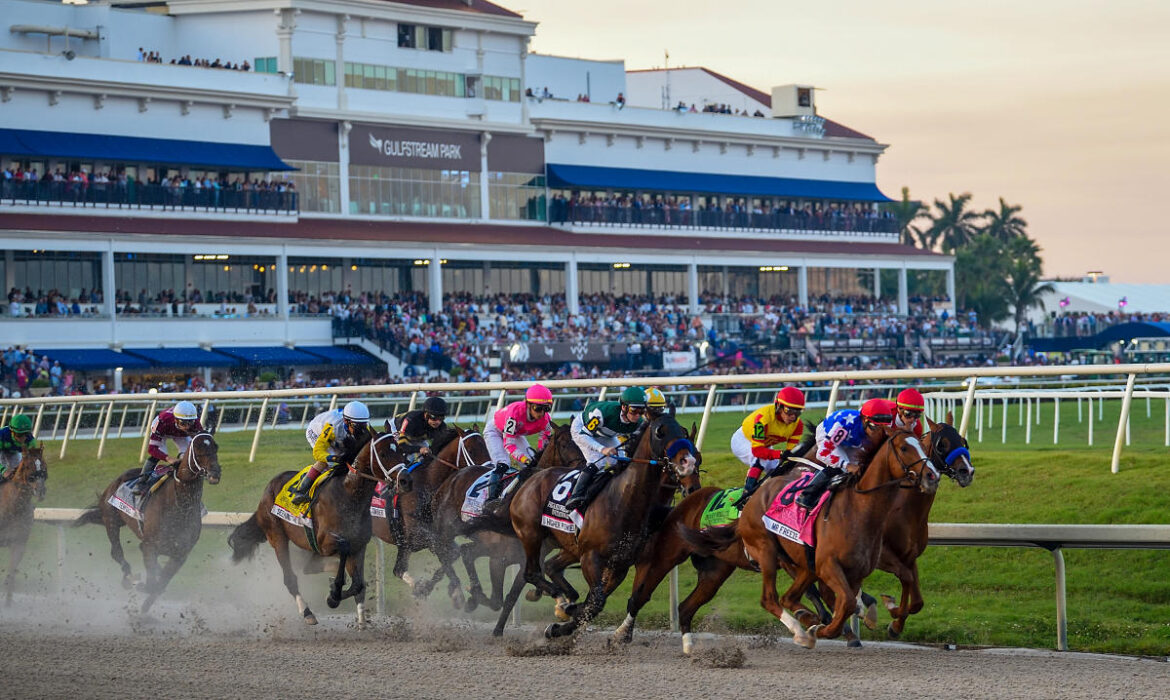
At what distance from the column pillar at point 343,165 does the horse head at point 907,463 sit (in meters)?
37.1

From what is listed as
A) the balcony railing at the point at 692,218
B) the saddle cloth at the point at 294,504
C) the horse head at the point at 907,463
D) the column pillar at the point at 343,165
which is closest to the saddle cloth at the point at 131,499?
the saddle cloth at the point at 294,504

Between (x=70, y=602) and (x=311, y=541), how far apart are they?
293 cm

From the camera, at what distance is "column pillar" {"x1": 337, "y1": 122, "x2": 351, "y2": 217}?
44.2 meters

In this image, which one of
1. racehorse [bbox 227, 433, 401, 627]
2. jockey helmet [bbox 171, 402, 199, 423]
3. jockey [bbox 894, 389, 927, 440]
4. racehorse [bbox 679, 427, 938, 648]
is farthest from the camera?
jockey helmet [bbox 171, 402, 199, 423]

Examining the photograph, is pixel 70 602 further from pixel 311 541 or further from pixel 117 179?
pixel 117 179

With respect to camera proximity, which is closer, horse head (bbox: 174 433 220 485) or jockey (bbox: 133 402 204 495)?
horse head (bbox: 174 433 220 485)

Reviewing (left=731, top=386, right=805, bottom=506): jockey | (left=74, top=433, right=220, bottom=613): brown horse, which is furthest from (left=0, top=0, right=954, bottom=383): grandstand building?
(left=731, top=386, right=805, bottom=506): jockey

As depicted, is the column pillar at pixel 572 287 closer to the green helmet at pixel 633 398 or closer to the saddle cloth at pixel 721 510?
the green helmet at pixel 633 398

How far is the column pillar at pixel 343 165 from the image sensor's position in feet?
145

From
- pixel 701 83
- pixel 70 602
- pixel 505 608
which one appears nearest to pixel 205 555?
pixel 70 602

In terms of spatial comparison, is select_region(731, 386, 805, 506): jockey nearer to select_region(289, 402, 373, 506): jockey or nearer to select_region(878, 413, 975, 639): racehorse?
select_region(878, 413, 975, 639): racehorse

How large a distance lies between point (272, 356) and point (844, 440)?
29.3 meters

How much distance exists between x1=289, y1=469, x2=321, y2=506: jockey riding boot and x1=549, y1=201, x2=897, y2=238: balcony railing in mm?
37335

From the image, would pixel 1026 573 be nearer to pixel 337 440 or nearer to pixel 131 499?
pixel 337 440
